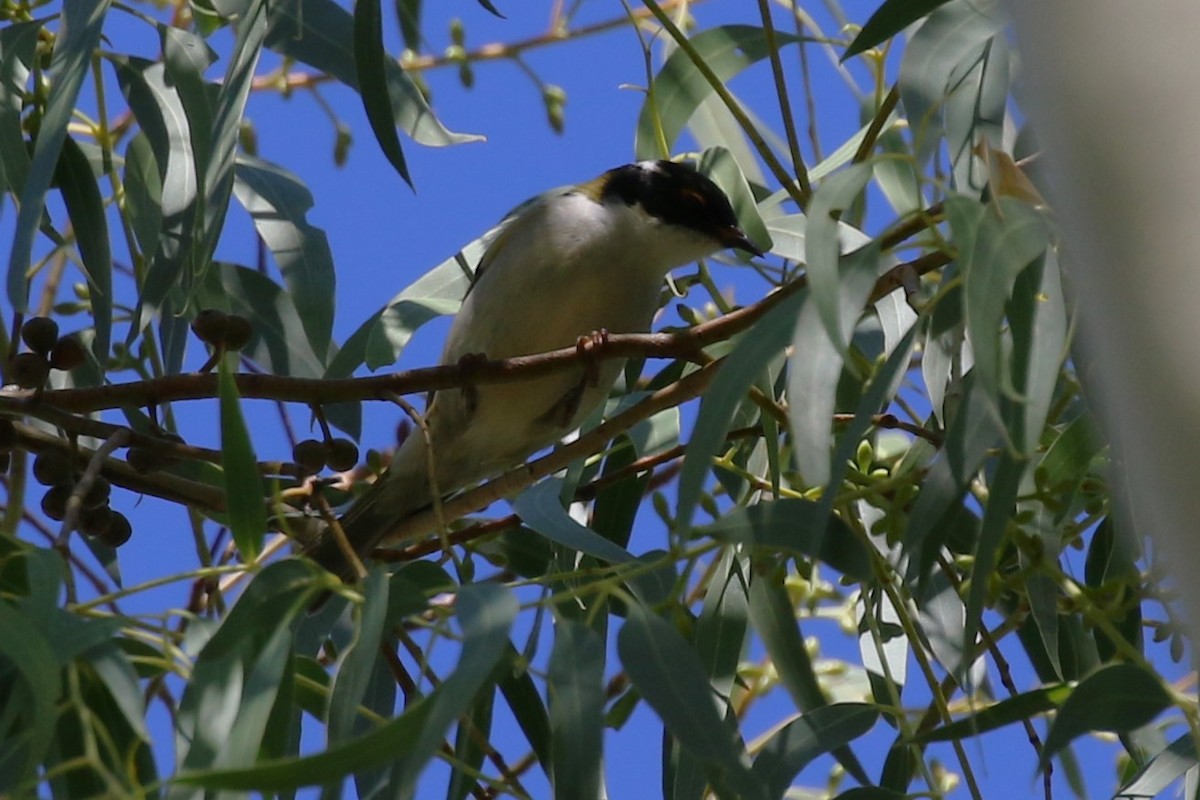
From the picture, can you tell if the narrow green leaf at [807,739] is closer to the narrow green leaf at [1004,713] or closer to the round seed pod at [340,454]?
the narrow green leaf at [1004,713]

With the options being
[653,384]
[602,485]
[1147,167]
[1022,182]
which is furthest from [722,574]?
[1147,167]

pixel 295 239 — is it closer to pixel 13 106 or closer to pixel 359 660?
pixel 13 106

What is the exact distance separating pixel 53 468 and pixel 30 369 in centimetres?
20

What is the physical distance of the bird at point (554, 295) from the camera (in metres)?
3.65

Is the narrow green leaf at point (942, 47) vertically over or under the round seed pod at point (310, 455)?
over

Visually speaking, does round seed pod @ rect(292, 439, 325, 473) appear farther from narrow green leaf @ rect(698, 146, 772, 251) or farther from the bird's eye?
the bird's eye

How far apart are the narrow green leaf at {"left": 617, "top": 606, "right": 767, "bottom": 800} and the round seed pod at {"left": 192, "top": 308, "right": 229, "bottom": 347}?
3.57 feet

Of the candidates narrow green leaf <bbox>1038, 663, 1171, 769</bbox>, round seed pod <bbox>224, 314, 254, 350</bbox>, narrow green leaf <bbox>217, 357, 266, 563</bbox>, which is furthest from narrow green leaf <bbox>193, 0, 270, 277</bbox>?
narrow green leaf <bbox>1038, 663, 1171, 769</bbox>

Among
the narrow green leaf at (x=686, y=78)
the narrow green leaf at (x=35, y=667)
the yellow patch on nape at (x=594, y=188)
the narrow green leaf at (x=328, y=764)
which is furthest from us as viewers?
the yellow patch on nape at (x=594, y=188)

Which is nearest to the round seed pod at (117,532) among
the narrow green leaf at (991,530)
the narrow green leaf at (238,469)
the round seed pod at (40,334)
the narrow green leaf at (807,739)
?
the round seed pod at (40,334)

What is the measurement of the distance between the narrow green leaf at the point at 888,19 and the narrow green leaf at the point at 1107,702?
82 centimetres

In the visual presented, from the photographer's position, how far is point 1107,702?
1.78 m

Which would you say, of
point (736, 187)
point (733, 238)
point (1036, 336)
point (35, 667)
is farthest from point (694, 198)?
point (35, 667)

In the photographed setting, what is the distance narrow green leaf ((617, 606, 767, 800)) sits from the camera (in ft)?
5.64
